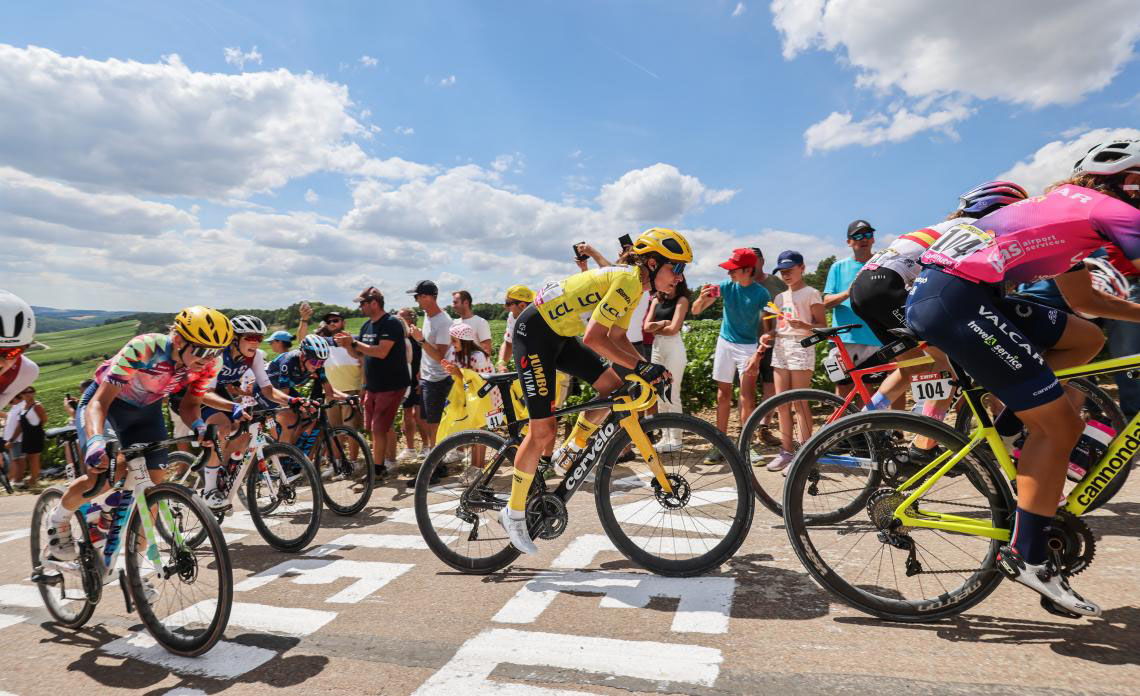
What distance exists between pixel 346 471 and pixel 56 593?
2672 millimetres

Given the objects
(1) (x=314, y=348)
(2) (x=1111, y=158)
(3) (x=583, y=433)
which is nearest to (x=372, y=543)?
(3) (x=583, y=433)

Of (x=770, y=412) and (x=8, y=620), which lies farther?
(x=770, y=412)

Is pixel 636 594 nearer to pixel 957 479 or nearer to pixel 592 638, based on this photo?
pixel 592 638

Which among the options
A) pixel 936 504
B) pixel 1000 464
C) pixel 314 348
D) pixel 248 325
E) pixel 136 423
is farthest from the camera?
pixel 314 348

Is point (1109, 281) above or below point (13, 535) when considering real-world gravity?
above

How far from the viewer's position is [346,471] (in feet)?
21.1

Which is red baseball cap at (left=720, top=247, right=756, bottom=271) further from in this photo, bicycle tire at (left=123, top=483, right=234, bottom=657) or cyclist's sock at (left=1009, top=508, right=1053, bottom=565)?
bicycle tire at (left=123, top=483, right=234, bottom=657)

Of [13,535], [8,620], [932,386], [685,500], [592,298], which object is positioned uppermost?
[592,298]

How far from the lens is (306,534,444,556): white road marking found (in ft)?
16.0

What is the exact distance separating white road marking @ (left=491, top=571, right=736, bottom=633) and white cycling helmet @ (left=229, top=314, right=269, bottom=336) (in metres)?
4.39

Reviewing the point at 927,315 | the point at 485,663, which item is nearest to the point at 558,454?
the point at 485,663

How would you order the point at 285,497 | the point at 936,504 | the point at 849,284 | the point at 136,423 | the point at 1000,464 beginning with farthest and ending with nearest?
1. the point at 849,284
2. the point at 285,497
3. the point at 136,423
4. the point at 936,504
5. the point at 1000,464

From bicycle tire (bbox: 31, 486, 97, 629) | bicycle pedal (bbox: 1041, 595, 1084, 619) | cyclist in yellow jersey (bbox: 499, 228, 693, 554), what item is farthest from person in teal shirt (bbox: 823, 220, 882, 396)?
bicycle tire (bbox: 31, 486, 97, 629)

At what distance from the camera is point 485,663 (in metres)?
2.82
